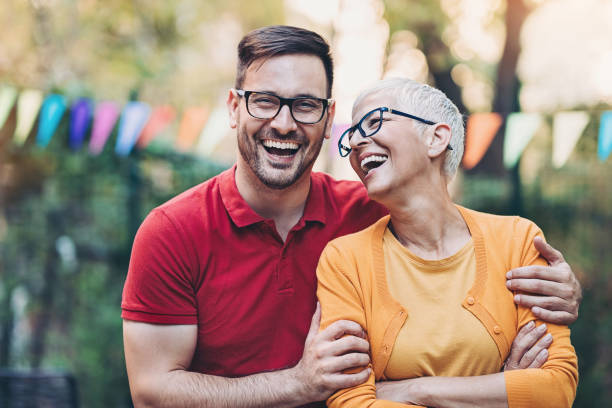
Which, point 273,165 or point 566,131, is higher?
point 566,131

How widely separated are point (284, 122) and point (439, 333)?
1066 millimetres

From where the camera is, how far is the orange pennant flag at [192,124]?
475cm

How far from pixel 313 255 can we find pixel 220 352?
579mm

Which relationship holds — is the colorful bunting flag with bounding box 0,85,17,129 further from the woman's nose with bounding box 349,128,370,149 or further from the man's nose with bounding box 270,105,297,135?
the woman's nose with bounding box 349,128,370,149

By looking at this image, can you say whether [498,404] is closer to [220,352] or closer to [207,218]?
[220,352]

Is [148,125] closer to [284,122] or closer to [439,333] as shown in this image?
[284,122]

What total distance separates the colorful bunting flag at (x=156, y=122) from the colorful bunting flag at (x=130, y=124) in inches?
1.6

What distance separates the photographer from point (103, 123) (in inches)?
193

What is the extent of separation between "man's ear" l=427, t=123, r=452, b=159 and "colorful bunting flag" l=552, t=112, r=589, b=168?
220 cm

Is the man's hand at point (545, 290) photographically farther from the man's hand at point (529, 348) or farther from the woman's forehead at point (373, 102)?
the woman's forehead at point (373, 102)

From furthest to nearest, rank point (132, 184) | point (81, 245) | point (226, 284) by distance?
point (81, 245) → point (132, 184) → point (226, 284)

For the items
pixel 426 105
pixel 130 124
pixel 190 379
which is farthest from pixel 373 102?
pixel 130 124

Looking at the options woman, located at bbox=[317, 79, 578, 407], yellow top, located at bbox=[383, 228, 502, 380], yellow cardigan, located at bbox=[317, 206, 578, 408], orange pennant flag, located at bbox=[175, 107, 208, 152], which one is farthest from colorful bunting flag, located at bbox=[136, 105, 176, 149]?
yellow top, located at bbox=[383, 228, 502, 380]

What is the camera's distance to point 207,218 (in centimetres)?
249
